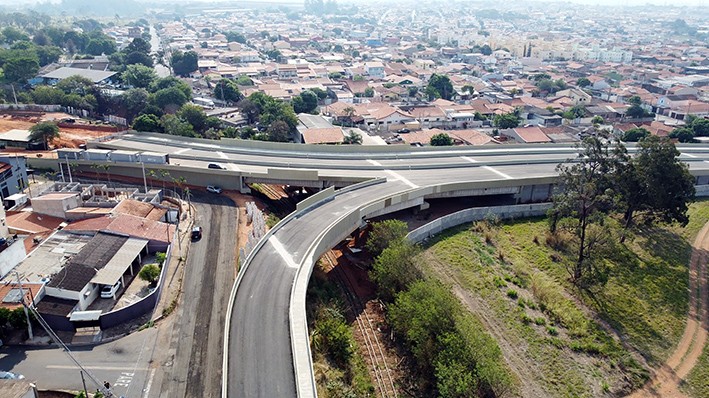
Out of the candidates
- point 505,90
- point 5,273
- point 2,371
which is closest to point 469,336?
point 2,371

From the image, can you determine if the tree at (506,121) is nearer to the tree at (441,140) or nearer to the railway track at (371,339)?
the tree at (441,140)

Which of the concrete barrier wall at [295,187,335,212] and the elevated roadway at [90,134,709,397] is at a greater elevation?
the concrete barrier wall at [295,187,335,212]

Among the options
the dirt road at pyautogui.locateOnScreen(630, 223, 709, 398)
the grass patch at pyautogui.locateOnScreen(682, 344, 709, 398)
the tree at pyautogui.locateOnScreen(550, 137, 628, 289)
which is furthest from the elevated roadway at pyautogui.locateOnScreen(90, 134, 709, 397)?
the grass patch at pyautogui.locateOnScreen(682, 344, 709, 398)

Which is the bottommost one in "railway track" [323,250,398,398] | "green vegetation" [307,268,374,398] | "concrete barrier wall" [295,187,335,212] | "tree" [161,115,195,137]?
"railway track" [323,250,398,398]

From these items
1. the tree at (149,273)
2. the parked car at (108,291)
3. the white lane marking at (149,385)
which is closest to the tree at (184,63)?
the tree at (149,273)

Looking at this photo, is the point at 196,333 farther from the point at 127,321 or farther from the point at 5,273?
the point at 5,273

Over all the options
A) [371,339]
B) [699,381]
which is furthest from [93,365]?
[699,381]

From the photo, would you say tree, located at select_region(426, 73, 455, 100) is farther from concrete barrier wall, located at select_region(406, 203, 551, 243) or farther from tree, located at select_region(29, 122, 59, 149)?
tree, located at select_region(29, 122, 59, 149)
